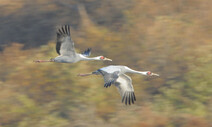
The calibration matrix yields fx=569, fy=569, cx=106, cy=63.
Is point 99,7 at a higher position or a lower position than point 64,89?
higher

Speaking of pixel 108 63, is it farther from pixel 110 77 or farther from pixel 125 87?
pixel 110 77

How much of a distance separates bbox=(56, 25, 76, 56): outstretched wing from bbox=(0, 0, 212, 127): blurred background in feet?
6.80

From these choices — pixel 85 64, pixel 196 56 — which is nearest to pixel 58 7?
pixel 85 64

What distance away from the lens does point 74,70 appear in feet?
57.6

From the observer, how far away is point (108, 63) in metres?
18.9

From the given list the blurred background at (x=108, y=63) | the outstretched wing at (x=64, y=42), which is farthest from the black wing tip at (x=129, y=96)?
the outstretched wing at (x=64, y=42)

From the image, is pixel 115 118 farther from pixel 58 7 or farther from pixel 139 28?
pixel 58 7

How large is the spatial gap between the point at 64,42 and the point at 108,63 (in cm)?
500

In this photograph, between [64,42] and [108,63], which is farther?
[108,63]

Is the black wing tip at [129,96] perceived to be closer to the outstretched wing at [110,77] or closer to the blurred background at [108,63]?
the blurred background at [108,63]

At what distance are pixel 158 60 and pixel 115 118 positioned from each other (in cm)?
340

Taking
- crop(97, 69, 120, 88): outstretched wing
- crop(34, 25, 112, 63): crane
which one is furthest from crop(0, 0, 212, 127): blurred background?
crop(97, 69, 120, 88): outstretched wing

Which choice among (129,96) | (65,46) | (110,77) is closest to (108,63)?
(129,96)

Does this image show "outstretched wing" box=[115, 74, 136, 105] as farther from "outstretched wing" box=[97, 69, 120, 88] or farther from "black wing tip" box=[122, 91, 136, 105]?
"outstretched wing" box=[97, 69, 120, 88]
